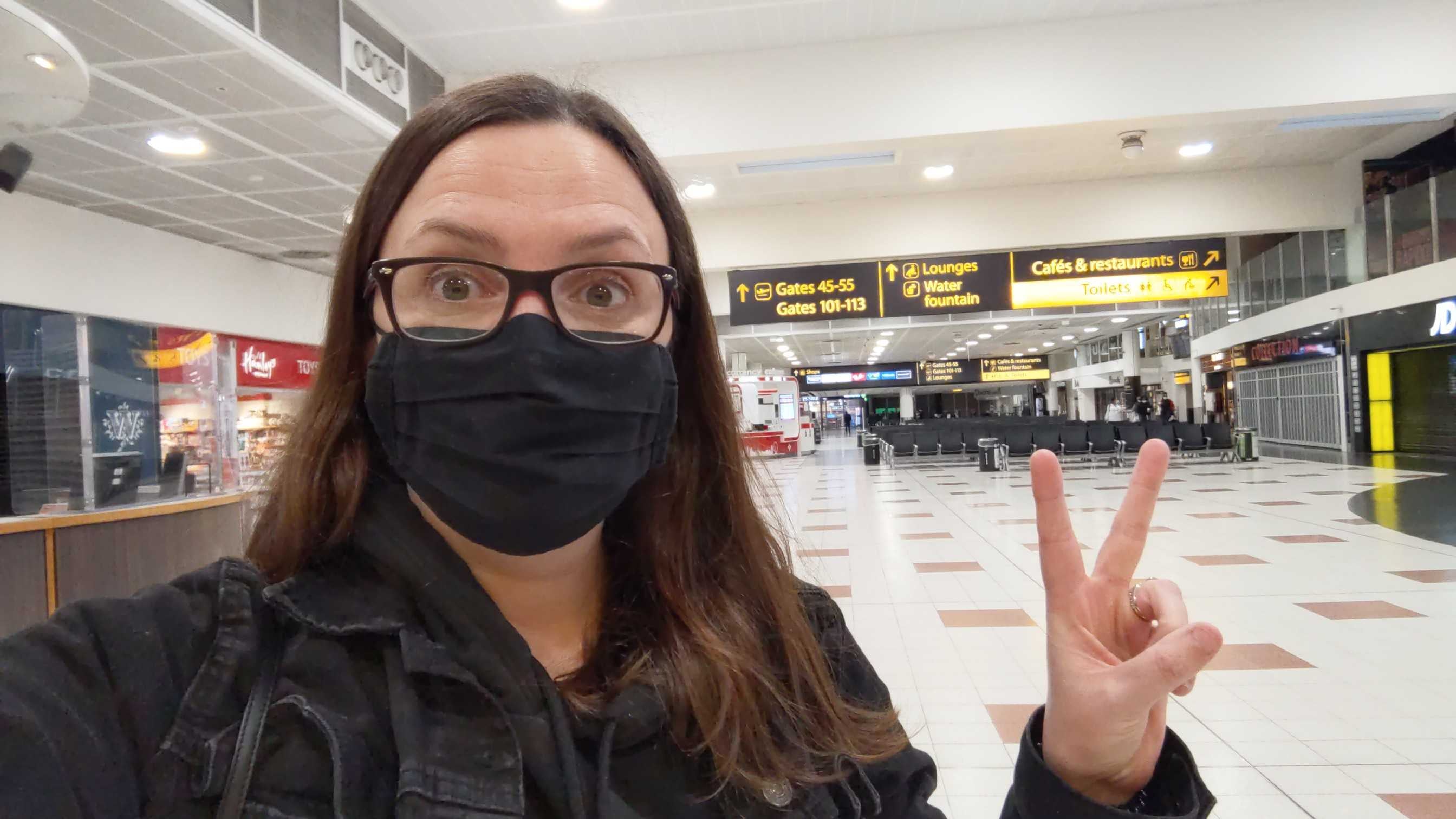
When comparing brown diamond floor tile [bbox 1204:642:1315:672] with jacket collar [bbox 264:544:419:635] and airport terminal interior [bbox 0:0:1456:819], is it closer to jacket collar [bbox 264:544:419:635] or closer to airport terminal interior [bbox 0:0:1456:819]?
airport terminal interior [bbox 0:0:1456:819]

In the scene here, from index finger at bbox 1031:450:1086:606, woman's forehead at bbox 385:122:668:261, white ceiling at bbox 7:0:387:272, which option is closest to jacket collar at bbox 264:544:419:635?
woman's forehead at bbox 385:122:668:261

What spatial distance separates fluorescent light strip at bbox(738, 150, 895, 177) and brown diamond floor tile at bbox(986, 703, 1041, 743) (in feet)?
14.5

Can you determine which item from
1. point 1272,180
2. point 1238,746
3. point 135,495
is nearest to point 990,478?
point 1272,180

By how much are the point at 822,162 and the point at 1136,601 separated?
630 cm

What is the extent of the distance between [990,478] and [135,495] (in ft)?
36.5

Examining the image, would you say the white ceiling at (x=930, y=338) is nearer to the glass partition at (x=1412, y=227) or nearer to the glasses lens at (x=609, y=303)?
the glass partition at (x=1412, y=227)

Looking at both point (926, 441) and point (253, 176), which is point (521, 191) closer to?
point (253, 176)

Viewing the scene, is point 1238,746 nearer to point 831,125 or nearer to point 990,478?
point 831,125

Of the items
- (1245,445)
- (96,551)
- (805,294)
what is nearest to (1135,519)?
(96,551)

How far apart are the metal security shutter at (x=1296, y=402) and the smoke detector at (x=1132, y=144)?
33.7ft

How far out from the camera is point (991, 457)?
1373 cm

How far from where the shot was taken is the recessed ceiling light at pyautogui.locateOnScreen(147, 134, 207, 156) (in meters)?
5.55

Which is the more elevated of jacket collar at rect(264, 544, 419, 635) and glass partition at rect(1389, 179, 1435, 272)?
glass partition at rect(1389, 179, 1435, 272)

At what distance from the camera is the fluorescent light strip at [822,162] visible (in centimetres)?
618
